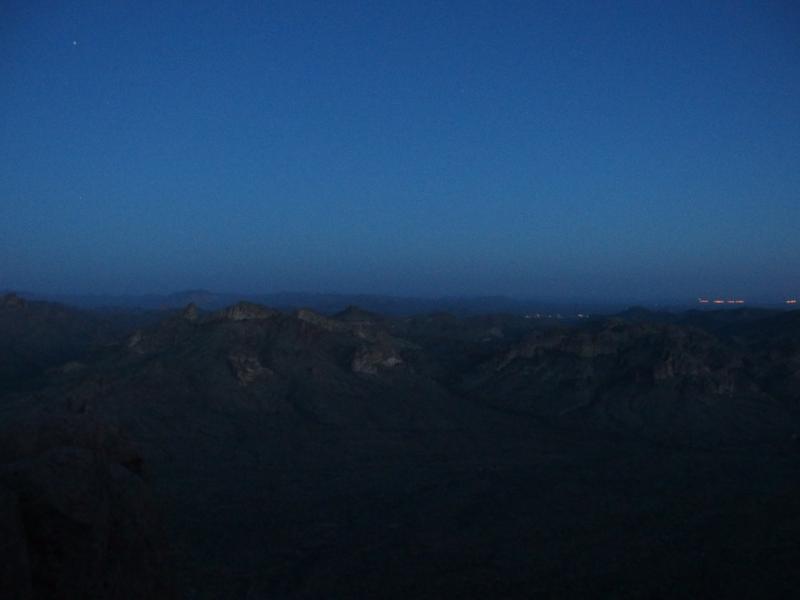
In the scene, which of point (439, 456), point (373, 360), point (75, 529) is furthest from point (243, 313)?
point (75, 529)

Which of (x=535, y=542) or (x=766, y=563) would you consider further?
(x=535, y=542)

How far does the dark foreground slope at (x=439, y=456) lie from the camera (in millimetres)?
19984

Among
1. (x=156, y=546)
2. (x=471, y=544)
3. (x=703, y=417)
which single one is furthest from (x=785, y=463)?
(x=156, y=546)

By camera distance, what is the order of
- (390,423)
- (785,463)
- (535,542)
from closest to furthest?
(535,542)
(785,463)
(390,423)

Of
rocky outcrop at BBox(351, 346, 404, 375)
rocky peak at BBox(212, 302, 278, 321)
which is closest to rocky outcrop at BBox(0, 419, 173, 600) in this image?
rocky outcrop at BBox(351, 346, 404, 375)

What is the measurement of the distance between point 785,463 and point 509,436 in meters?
15.9

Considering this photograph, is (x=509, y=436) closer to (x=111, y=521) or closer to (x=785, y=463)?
(x=785, y=463)

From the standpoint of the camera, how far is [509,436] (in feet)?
148

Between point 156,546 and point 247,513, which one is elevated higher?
point 156,546

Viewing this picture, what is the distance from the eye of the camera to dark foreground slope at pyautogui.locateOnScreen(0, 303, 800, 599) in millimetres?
19984

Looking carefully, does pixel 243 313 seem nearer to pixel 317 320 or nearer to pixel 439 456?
pixel 317 320

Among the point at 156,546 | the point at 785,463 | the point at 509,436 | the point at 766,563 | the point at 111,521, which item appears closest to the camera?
the point at 111,521

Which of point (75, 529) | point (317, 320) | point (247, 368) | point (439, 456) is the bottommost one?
point (439, 456)

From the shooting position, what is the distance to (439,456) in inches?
1559
